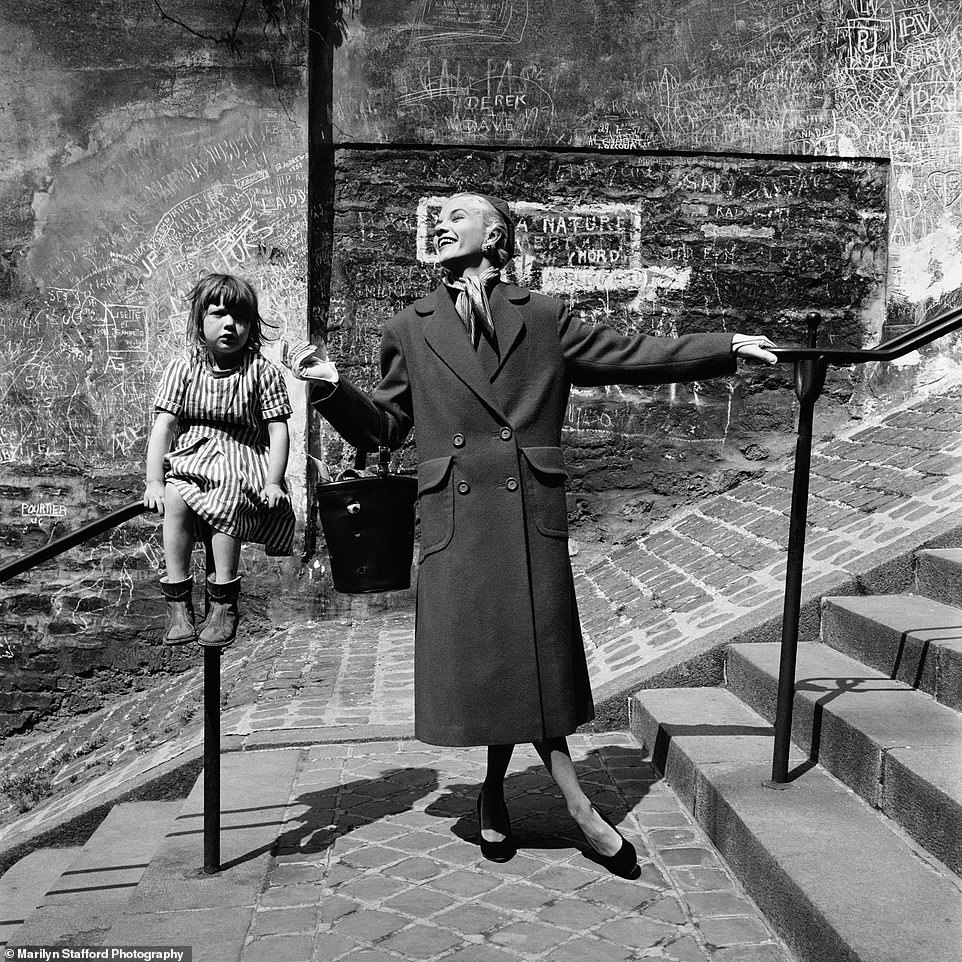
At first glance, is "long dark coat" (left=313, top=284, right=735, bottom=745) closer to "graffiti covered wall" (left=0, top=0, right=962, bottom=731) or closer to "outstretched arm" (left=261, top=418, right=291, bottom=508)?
"outstretched arm" (left=261, top=418, right=291, bottom=508)

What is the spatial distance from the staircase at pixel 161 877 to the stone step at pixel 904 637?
2.28 meters

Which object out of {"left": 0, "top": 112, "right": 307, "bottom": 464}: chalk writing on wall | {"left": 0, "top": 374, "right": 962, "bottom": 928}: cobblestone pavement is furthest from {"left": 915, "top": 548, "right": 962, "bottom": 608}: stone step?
{"left": 0, "top": 112, "right": 307, "bottom": 464}: chalk writing on wall

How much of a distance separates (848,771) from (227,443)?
7.28ft

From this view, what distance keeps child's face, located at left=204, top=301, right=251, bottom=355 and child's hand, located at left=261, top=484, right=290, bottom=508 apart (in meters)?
0.43

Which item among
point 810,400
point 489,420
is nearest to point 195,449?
point 489,420

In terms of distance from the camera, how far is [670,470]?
8148 mm

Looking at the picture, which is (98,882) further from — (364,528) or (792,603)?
(792,603)

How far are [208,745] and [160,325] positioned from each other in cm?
478

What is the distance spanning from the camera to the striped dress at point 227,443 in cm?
328

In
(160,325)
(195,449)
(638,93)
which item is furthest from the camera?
(638,93)

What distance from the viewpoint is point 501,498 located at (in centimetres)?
334

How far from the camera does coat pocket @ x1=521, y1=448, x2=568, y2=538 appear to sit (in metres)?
3.37

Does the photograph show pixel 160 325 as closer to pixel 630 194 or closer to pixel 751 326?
pixel 630 194

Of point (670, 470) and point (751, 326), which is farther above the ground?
point (751, 326)
